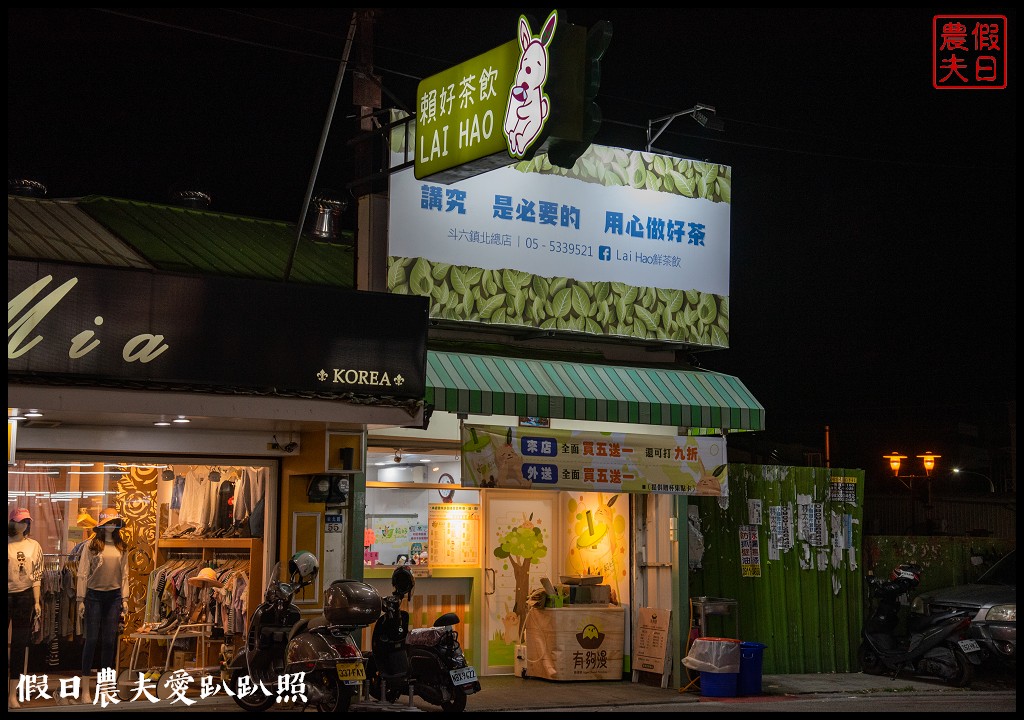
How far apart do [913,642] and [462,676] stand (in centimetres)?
740

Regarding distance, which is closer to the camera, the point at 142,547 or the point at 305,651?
the point at 305,651

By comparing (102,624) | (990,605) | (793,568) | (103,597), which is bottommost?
(102,624)

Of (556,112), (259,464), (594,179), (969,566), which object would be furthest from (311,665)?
(969,566)

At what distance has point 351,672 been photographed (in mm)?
11562

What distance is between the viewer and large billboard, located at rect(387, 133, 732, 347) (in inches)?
558

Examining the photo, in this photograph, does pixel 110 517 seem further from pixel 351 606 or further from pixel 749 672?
pixel 749 672

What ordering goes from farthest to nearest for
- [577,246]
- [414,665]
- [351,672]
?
[577,246], [414,665], [351,672]

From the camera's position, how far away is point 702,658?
14742 millimetres

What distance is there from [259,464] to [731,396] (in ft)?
20.1

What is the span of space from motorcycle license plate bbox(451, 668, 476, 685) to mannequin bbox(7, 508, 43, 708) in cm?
465

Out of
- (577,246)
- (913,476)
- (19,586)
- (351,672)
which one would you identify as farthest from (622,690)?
(913,476)

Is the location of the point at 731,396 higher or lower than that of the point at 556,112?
lower

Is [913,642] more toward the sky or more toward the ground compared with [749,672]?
more toward the sky

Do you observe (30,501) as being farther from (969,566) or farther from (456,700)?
(969,566)
